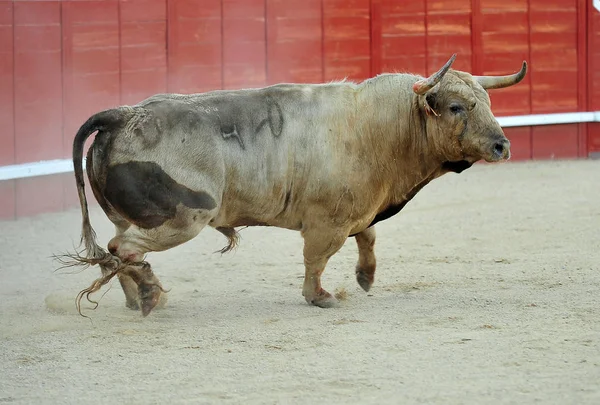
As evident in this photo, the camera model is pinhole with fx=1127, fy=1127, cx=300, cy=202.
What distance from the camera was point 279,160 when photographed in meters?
4.72

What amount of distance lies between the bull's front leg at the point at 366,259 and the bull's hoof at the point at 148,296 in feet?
3.17

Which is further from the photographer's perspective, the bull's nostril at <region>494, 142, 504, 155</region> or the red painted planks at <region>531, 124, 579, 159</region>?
the red painted planks at <region>531, 124, 579, 159</region>

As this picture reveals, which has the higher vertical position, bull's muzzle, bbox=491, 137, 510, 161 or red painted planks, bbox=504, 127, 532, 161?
bull's muzzle, bbox=491, 137, 510, 161

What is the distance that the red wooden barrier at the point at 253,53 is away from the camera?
7.30 metres

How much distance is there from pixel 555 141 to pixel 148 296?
587 centimetres

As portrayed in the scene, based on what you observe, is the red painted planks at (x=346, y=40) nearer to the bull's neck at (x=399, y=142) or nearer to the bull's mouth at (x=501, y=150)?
the bull's neck at (x=399, y=142)

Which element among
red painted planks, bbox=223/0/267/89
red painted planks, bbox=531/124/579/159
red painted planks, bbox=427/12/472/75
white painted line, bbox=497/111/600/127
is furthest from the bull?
red painted planks, bbox=531/124/579/159

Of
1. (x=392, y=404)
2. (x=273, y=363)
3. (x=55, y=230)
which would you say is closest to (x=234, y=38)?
(x=55, y=230)

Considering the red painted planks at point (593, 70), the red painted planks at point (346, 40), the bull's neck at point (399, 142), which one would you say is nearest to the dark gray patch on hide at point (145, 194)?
the bull's neck at point (399, 142)

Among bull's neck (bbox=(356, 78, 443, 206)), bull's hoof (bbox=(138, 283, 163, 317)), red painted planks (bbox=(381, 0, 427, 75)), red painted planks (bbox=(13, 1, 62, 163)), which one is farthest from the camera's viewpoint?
red painted planks (bbox=(381, 0, 427, 75))

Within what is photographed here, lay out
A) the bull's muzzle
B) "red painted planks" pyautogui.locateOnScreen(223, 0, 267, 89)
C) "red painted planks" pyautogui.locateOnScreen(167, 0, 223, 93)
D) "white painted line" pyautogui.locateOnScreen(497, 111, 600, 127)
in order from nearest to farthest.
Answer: the bull's muzzle, "red painted planks" pyautogui.locateOnScreen(167, 0, 223, 93), "red painted planks" pyautogui.locateOnScreen(223, 0, 267, 89), "white painted line" pyautogui.locateOnScreen(497, 111, 600, 127)

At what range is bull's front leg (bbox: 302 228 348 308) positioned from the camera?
15.6ft

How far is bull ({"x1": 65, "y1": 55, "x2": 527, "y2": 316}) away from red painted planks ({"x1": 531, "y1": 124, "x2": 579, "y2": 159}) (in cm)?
464

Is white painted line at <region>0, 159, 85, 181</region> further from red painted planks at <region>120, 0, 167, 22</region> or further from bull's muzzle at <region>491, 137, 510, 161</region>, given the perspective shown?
bull's muzzle at <region>491, 137, 510, 161</region>
